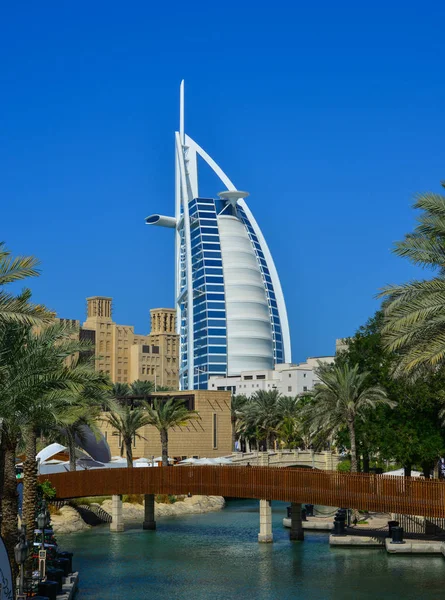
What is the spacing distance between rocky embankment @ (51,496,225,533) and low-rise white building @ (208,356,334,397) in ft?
309

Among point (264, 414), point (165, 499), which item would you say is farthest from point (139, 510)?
point (264, 414)

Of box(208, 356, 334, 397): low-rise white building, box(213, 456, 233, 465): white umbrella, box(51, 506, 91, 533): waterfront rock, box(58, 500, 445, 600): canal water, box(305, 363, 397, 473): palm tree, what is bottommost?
box(58, 500, 445, 600): canal water

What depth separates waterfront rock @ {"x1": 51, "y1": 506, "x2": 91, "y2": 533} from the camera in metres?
55.2

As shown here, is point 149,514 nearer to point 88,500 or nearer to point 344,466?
point 88,500

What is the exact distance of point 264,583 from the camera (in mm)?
36531

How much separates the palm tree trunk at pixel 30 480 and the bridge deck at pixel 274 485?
45.3 ft

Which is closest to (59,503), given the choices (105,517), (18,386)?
(105,517)

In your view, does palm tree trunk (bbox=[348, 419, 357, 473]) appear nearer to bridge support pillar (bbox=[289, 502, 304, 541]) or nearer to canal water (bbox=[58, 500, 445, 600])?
bridge support pillar (bbox=[289, 502, 304, 541])

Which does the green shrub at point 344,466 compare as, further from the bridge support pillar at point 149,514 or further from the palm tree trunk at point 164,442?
the bridge support pillar at point 149,514

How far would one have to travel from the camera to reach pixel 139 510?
64.9 m

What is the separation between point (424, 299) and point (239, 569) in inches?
717

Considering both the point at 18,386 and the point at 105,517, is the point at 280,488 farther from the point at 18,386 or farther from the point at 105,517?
the point at 18,386

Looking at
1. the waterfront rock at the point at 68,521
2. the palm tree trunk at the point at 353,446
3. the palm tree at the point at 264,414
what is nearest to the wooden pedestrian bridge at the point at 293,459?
the palm tree at the point at 264,414

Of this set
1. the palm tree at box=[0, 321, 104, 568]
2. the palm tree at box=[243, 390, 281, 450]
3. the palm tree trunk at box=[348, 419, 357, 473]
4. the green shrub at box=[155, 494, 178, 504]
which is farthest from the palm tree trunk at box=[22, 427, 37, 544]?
the palm tree at box=[243, 390, 281, 450]
